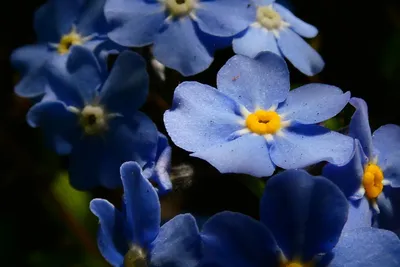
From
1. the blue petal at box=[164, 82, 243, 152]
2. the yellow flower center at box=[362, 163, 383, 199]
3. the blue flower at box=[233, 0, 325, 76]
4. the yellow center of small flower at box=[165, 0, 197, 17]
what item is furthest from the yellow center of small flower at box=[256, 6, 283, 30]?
the yellow flower center at box=[362, 163, 383, 199]

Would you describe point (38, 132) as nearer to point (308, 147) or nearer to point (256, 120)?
point (256, 120)

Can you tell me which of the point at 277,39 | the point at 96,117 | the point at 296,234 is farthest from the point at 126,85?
the point at 296,234

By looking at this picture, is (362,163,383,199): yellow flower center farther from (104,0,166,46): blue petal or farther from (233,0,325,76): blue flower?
(104,0,166,46): blue petal

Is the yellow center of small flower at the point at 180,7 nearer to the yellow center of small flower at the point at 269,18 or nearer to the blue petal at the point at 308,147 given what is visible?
the yellow center of small flower at the point at 269,18

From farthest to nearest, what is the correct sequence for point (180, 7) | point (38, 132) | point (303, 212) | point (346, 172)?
1. point (38, 132)
2. point (180, 7)
3. point (346, 172)
4. point (303, 212)

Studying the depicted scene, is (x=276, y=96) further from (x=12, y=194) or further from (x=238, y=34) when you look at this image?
(x=12, y=194)

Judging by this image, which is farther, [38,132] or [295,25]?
[38,132]

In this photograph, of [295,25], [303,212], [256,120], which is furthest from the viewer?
[295,25]
